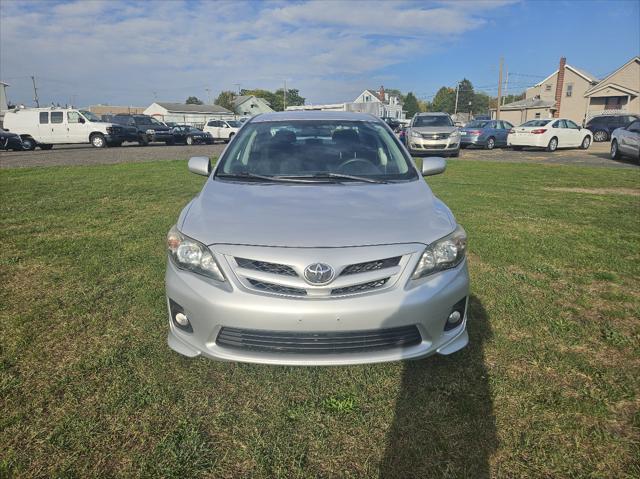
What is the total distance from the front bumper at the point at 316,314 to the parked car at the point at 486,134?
2118cm

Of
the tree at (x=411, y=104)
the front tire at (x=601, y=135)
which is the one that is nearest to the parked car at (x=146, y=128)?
the front tire at (x=601, y=135)

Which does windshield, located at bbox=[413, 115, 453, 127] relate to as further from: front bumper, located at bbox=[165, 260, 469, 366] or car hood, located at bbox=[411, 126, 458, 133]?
front bumper, located at bbox=[165, 260, 469, 366]

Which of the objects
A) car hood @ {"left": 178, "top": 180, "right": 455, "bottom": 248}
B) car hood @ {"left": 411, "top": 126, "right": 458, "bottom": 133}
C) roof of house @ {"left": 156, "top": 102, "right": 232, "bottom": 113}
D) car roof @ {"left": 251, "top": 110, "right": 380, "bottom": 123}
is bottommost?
car hood @ {"left": 178, "top": 180, "right": 455, "bottom": 248}

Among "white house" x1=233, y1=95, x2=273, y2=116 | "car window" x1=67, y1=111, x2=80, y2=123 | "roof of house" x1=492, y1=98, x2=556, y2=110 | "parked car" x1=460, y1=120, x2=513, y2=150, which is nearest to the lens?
"car window" x1=67, y1=111, x2=80, y2=123

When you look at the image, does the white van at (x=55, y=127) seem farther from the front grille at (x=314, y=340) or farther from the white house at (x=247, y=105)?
the white house at (x=247, y=105)

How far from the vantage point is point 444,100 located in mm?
113000

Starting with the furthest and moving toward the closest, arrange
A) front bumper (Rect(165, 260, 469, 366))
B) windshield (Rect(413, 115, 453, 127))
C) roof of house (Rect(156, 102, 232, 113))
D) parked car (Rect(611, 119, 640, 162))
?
roof of house (Rect(156, 102, 232, 113)), windshield (Rect(413, 115, 453, 127)), parked car (Rect(611, 119, 640, 162)), front bumper (Rect(165, 260, 469, 366))

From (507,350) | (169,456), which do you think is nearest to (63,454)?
(169,456)

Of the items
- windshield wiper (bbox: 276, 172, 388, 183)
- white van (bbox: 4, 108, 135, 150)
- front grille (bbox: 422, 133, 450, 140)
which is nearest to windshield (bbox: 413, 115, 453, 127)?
front grille (bbox: 422, 133, 450, 140)

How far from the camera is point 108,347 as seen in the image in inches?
113

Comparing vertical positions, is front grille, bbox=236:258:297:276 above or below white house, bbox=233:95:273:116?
below

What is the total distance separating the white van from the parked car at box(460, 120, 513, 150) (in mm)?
17907

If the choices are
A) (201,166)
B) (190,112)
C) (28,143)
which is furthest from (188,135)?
(190,112)

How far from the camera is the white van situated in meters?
20.5
